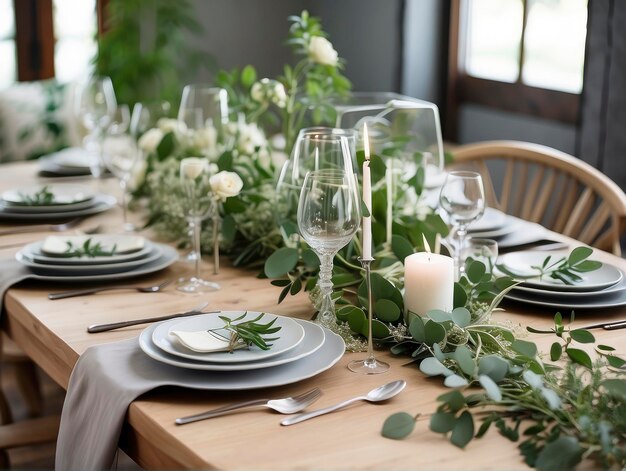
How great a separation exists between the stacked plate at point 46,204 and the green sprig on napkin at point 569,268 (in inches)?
38.9

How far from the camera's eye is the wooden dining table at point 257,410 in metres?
0.96

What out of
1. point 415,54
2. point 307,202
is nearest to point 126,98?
point 415,54

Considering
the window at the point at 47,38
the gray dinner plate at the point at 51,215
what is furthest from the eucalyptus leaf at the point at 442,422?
the window at the point at 47,38

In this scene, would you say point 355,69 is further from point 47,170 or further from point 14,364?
point 14,364

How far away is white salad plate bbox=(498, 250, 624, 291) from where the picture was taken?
147 cm

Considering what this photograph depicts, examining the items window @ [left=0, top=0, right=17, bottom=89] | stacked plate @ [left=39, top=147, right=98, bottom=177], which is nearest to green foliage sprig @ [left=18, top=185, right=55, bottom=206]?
stacked plate @ [left=39, top=147, right=98, bottom=177]

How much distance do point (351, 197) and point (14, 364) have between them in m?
1.41

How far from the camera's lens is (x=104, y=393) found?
44.5 inches

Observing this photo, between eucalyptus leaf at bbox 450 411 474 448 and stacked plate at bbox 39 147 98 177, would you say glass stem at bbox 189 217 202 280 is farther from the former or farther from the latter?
stacked plate at bbox 39 147 98 177

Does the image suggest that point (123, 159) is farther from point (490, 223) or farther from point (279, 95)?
point (490, 223)

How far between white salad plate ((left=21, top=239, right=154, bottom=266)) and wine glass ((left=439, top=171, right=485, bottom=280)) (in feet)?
1.80

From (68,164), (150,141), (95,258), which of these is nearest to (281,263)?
(95,258)

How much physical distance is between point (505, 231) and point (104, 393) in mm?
966

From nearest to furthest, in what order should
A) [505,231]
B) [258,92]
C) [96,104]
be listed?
1. [505,231]
2. [258,92]
3. [96,104]
